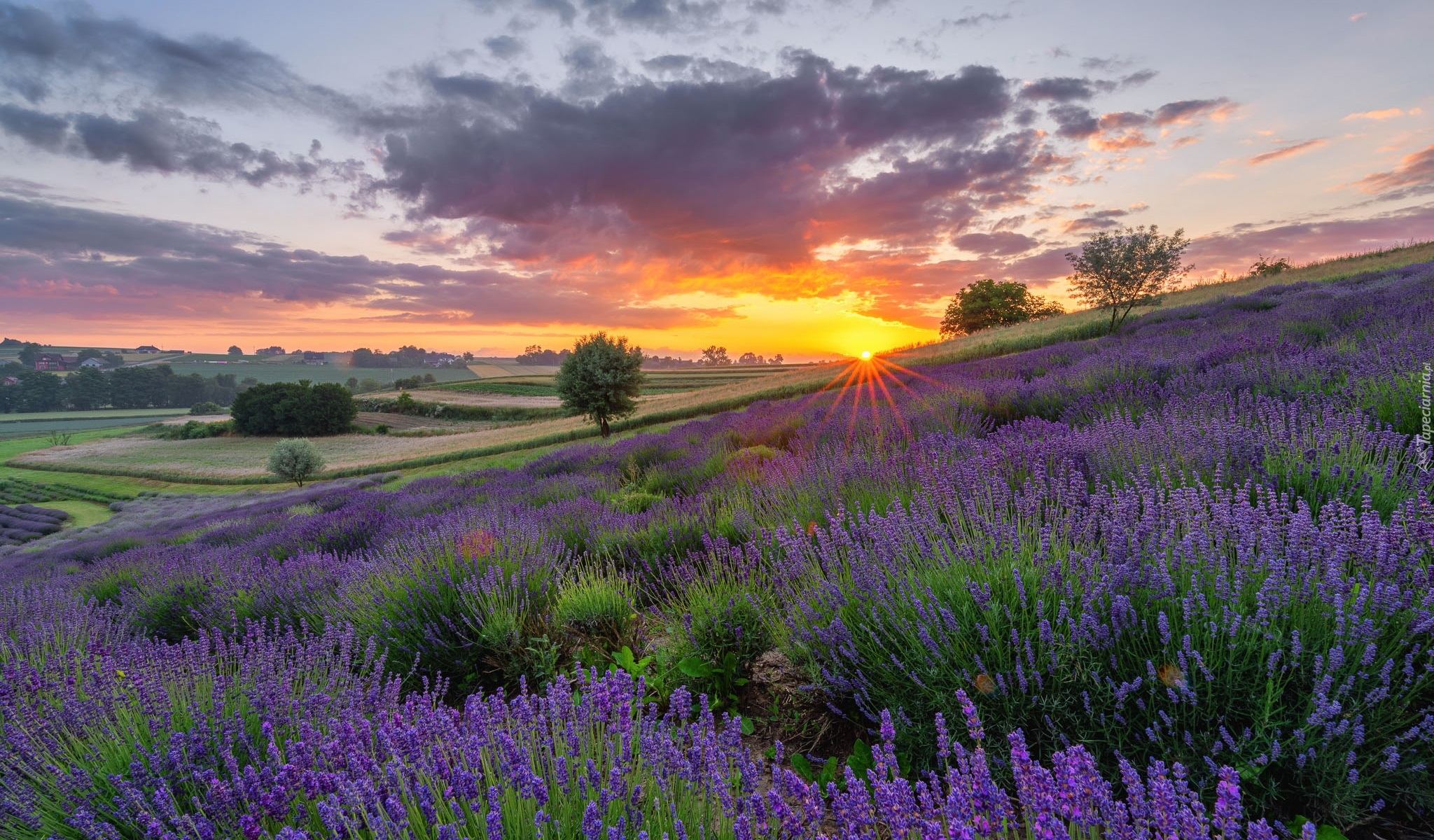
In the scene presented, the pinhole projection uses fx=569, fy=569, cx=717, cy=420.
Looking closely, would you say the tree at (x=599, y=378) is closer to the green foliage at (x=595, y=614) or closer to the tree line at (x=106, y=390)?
the green foliage at (x=595, y=614)

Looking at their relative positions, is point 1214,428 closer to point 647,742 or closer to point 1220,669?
point 1220,669

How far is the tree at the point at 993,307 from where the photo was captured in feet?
203

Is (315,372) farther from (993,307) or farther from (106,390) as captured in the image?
(993,307)

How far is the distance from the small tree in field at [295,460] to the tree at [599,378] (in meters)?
18.3

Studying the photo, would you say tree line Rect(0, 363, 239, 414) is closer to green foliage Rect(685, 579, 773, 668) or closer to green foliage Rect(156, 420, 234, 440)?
green foliage Rect(156, 420, 234, 440)

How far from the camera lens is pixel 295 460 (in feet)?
114

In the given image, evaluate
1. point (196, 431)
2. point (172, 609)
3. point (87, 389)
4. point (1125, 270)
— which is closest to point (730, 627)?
point (172, 609)

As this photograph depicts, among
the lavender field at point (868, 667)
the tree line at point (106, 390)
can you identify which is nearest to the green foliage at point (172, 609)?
the lavender field at point (868, 667)

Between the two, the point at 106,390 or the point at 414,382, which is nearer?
the point at 106,390

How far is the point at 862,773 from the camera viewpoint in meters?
2.17

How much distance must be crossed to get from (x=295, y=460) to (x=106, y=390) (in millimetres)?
94210

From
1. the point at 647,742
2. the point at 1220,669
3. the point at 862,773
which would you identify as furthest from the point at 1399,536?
the point at 647,742

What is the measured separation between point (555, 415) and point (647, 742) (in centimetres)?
6006

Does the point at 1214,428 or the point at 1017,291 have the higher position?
the point at 1017,291
